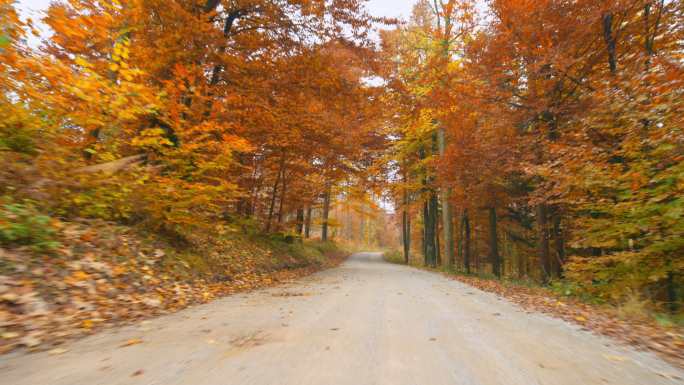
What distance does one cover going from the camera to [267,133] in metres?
8.77

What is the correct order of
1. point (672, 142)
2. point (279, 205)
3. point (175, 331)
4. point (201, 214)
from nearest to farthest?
point (175, 331) < point (672, 142) < point (201, 214) < point (279, 205)

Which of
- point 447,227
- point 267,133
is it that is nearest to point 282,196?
point 267,133

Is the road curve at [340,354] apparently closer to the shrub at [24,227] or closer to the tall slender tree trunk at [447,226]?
the shrub at [24,227]

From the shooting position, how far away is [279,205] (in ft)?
43.4

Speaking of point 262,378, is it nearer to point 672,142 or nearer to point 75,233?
point 75,233

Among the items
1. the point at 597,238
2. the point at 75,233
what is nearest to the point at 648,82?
the point at 597,238

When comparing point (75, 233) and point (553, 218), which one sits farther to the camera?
point (553, 218)

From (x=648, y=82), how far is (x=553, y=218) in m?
6.95

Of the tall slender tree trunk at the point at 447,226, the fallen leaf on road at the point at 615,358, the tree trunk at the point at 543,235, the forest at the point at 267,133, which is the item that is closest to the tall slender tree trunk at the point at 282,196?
the forest at the point at 267,133

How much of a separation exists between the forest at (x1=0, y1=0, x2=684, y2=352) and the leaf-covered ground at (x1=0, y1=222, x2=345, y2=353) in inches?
1.2

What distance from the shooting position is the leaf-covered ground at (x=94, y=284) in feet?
9.13

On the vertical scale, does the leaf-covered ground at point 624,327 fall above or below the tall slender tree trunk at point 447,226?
below

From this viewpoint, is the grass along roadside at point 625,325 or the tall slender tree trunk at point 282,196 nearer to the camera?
the grass along roadside at point 625,325

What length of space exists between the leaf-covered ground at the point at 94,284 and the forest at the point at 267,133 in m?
0.03
